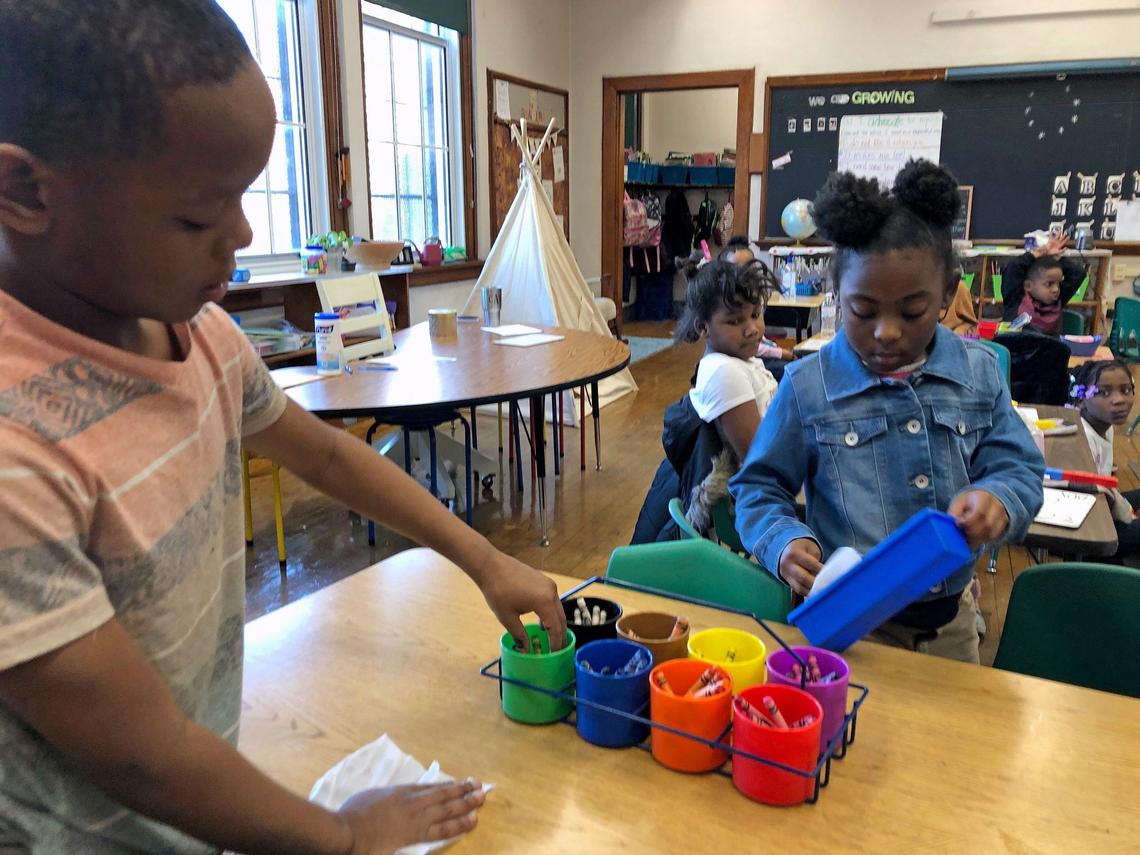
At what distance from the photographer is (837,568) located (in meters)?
1.01

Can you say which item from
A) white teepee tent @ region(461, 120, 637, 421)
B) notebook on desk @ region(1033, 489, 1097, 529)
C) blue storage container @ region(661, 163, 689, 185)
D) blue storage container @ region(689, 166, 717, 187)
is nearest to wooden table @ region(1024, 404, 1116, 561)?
notebook on desk @ region(1033, 489, 1097, 529)

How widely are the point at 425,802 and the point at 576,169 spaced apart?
301 inches

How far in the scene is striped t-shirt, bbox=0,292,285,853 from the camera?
51 cm

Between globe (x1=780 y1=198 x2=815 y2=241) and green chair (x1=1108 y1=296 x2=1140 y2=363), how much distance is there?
7.68ft

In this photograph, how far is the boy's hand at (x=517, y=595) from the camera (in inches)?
36.9

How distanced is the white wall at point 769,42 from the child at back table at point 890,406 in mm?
6315

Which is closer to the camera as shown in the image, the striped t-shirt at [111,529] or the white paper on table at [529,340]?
the striped t-shirt at [111,529]

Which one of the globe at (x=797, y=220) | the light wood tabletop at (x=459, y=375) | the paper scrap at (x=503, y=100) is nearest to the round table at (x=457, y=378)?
the light wood tabletop at (x=459, y=375)

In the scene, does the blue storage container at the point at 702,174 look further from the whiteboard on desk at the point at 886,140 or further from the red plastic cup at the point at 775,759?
the red plastic cup at the point at 775,759

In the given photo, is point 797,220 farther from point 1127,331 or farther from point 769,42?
point 1127,331

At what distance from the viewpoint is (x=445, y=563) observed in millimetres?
1348

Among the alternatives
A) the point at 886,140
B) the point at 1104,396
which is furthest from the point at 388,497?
the point at 886,140

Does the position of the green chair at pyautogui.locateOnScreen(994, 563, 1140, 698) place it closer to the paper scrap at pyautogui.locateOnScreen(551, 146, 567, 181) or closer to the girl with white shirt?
the girl with white shirt

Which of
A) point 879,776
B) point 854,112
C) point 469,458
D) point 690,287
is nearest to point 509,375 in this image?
point 469,458
